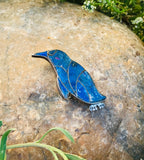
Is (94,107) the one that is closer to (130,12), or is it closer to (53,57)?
(53,57)

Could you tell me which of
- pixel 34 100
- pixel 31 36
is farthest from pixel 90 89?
pixel 31 36

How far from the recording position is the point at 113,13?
2.54m

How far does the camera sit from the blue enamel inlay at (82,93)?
173 centimetres

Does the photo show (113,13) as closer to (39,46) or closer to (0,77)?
(39,46)

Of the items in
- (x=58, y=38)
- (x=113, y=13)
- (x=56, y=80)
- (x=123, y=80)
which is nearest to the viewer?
(x=56, y=80)

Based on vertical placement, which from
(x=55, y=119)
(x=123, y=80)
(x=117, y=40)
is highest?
(x=117, y=40)

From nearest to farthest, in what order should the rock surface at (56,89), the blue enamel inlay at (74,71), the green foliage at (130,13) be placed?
the rock surface at (56,89)
the blue enamel inlay at (74,71)
the green foliage at (130,13)

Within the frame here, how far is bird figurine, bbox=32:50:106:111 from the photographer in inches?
68.7

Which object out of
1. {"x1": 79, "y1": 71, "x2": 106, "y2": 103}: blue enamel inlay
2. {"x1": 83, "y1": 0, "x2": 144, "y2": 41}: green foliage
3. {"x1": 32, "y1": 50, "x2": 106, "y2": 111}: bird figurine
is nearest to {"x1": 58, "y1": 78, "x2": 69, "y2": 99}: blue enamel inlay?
{"x1": 32, "y1": 50, "x2": 106, "y2": 111}: bird figurine

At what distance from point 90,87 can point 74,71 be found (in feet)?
0.58

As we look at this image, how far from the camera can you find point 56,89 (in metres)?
1.81

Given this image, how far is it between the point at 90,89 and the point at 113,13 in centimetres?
114

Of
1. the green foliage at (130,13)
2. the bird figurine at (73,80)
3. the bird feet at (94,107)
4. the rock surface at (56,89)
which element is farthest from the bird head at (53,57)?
the green foliage at (130,13)

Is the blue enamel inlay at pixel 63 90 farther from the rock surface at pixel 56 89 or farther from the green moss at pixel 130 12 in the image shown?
the green moss at pixel 130 12
